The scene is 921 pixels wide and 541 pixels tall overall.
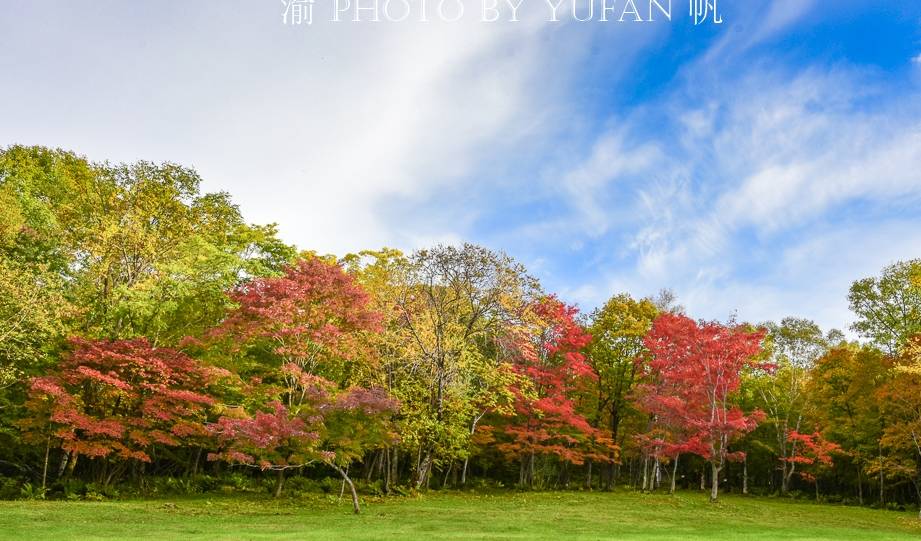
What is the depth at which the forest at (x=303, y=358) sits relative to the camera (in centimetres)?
2158

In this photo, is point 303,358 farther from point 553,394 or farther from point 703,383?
point 703,383

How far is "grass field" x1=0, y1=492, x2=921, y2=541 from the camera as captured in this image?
13883 millimetres

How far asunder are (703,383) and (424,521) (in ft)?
59.8

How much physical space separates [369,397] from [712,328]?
1768 cm

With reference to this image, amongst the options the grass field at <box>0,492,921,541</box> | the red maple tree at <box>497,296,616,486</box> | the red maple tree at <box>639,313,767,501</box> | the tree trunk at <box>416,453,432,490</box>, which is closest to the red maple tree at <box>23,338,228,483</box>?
the grass field at <box>0,492,921,541</box>

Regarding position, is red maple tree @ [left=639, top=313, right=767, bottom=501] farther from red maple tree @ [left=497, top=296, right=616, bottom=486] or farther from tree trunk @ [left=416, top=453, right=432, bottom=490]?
tree trunk @ [left=416, top=453, right=432, bottom=490]

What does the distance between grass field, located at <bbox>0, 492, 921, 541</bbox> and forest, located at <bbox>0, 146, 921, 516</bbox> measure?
2155 millimetres

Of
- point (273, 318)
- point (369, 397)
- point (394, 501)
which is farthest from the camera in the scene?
point (394, 501)

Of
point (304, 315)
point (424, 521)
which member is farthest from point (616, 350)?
point (424, 521)

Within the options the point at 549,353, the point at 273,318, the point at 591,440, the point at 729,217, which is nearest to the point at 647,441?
the point at 591,440

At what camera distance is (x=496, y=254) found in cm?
2858

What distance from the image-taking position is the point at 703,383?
29.8 meters

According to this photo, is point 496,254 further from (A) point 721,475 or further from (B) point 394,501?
(A) point 721,475

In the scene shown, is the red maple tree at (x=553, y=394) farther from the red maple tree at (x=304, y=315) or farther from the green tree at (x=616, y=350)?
the red maple tree at (x=304, y=315)
